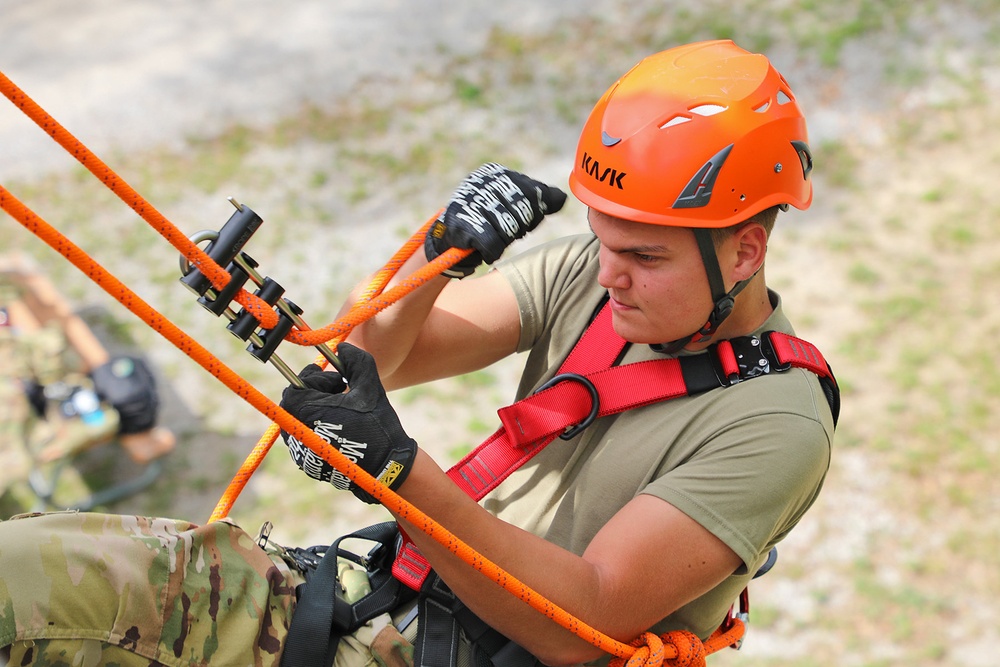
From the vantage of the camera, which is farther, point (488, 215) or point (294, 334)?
point (488, 215)

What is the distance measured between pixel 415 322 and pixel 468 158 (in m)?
4.82

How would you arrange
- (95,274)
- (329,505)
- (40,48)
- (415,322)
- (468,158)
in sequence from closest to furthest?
(95,274) < (415,322) < (329,505) < (468,158) < (40,48)

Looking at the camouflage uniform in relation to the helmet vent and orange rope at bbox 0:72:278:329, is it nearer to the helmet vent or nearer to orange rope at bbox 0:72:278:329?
orange rope at bbox 0:72:278:329

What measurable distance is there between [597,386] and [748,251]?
19.3 inches

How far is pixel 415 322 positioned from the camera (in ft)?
8.10

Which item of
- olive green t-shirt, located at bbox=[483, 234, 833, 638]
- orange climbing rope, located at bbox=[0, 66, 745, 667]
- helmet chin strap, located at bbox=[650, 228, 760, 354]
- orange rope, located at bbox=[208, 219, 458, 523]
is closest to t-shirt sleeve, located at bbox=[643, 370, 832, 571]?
olive green t-shirt, located at bbox=[483, 234, 833, 638]

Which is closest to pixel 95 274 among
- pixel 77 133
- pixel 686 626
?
pixel 686 626

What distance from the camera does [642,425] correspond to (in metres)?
2.25

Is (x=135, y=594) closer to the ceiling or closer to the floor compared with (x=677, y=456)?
closer to the ceiling

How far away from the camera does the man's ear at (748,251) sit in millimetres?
2189

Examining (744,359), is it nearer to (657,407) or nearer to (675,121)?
(657,407)

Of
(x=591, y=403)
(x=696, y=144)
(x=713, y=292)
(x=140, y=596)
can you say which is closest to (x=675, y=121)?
(x=696, y=144)

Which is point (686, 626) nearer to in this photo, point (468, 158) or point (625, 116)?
point (625, 116)

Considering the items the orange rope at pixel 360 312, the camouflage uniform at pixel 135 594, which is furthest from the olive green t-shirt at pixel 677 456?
the camouflage uniform at pixel 135 594
